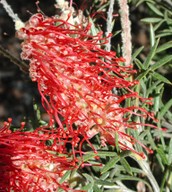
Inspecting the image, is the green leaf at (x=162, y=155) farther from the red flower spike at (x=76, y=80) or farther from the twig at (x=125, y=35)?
the twig at (x=125, y=35)

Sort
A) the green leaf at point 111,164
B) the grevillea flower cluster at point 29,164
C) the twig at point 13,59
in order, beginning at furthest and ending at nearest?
the twig at point 13,59 < the grevillea flower cluster at point 29,164 < the green leaf at point 111,164

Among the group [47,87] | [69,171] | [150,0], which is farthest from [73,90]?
[150,0]

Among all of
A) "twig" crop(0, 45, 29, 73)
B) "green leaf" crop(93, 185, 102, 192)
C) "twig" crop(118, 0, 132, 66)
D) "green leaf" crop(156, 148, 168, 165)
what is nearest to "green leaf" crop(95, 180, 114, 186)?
"green leaf" crop(93, 185, 102, 192)

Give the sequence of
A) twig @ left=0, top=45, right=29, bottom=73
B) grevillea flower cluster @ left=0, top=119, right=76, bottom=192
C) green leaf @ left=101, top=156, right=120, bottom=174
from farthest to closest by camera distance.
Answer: twig @ left=0, top=45, right=29, bottom=73 < grevillea flower cluster @ left=0, top=119, right=76, bottom=192 < green leaf @ left=101, top=156, right=120, bottom=174

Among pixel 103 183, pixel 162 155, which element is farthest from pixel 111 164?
pixel 162 155

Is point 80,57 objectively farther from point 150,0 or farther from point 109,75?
point 150,0

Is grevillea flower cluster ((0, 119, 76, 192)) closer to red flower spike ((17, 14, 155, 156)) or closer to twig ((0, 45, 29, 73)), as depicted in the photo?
red flower spike ((17, 14, 155, 156))

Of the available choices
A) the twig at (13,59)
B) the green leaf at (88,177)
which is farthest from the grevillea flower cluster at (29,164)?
the twig at (13,59)
